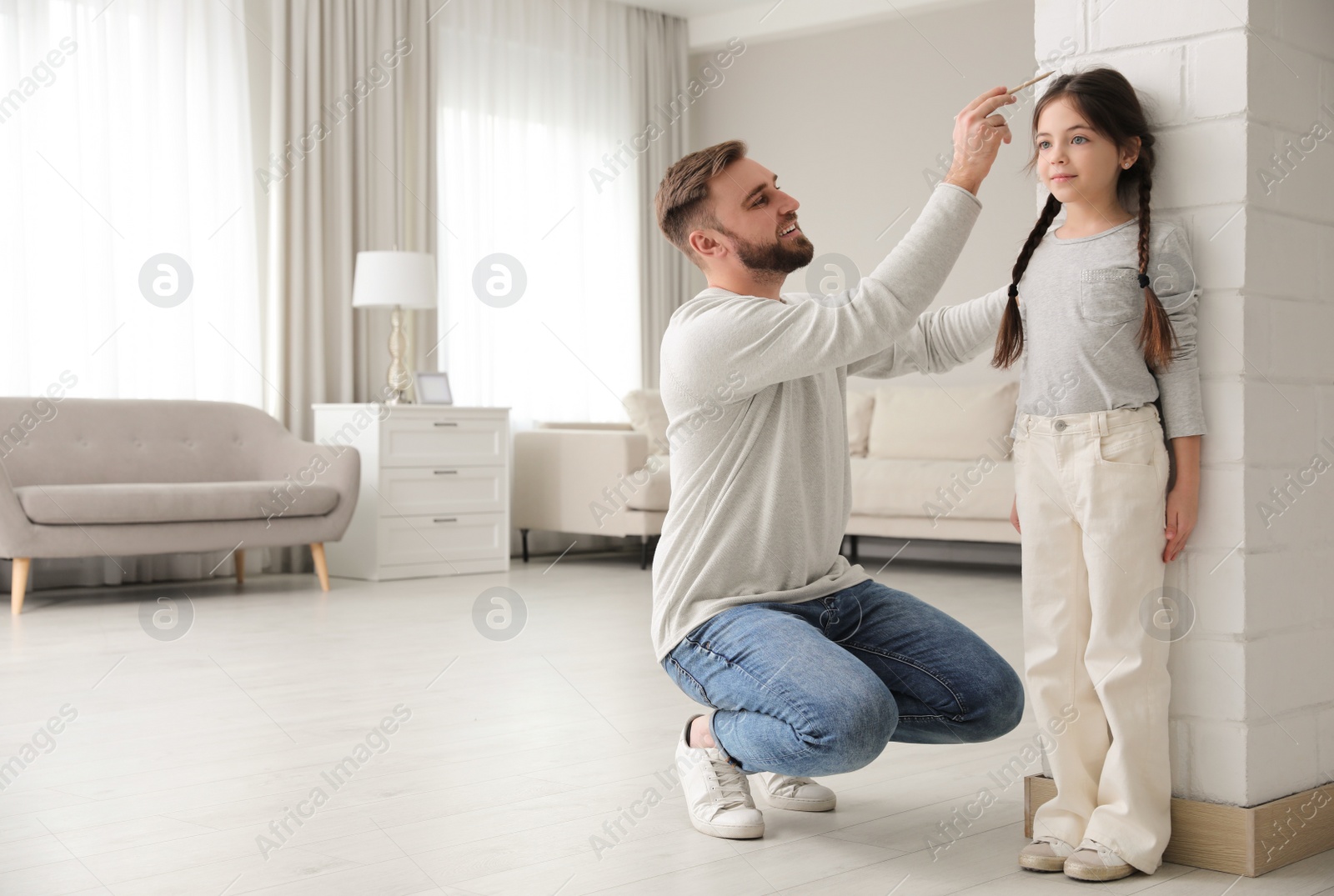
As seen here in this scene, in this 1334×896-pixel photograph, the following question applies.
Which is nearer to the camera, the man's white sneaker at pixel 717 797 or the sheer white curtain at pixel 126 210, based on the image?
the man's white sneaker at pixel 717 797

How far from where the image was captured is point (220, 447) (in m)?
5.09

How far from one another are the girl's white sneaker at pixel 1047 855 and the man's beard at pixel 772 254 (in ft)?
2.74

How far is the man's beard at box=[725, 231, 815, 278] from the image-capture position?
1.83 m

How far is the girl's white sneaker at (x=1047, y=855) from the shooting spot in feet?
5.37

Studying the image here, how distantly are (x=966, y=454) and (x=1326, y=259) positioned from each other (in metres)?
4.04

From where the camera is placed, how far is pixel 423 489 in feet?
17.6

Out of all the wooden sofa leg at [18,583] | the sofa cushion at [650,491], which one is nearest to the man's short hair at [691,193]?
the wooden sofa leg at [18,583]

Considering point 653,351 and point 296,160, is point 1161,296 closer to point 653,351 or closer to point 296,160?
point 296,160

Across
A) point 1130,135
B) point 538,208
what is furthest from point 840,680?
point 538,208

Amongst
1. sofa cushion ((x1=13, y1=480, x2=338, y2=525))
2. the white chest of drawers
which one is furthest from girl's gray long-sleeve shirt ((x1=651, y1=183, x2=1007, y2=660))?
the white chest of drawers

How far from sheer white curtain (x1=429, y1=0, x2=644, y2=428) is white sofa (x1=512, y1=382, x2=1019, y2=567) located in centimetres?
43

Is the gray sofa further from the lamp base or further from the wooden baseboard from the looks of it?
the wooden baseboard

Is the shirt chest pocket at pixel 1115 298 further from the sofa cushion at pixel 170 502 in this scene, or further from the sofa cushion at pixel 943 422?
the sofa cushion at pixel 943 422

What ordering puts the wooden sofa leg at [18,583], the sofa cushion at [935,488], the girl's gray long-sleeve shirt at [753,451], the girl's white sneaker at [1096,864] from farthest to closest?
the sofa cushion at [935,488], the wooden sofa leg at [18,583], the girl's gray long-sleeve shirt at [753,451], the girl's white sneaker at [1096,864]
